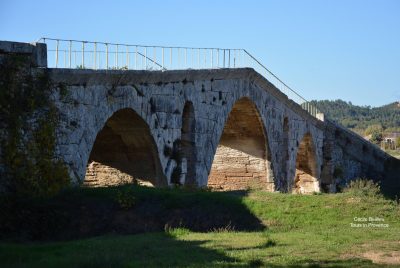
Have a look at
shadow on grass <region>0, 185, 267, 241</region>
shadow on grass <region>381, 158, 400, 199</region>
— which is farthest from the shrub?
shadow on grass <region>381, 158, 400, 199</region>

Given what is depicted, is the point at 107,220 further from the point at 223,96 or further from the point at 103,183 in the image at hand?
the point at 223,96

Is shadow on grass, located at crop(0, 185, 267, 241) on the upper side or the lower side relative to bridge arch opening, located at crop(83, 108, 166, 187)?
lower

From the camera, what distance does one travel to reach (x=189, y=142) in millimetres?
20531

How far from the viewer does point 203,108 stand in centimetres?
2155

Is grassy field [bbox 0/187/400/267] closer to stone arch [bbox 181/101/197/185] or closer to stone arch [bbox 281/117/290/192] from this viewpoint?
→ stone arch [bbox 181/101/197/185]

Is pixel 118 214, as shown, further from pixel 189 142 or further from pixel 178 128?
pixel 189 142

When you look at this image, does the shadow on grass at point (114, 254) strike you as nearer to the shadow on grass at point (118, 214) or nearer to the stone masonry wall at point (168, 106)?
the shadow on grass at point (118, 214)

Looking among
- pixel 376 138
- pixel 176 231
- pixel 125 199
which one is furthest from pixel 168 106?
pixel 376 138

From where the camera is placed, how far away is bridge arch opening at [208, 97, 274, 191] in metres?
28.6

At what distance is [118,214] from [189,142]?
8.31 metres

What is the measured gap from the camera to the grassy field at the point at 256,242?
884 cm

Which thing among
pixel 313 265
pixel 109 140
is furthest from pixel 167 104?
pixel 313 265

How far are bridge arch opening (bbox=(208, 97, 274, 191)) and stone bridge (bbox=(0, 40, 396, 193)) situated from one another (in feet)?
0.13

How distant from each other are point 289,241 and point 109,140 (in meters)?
9.01
